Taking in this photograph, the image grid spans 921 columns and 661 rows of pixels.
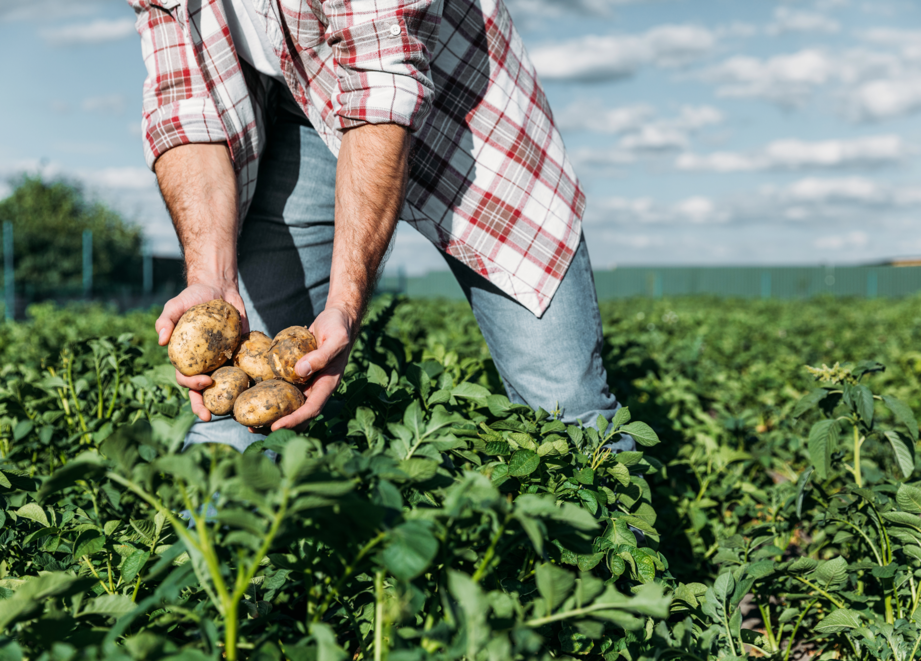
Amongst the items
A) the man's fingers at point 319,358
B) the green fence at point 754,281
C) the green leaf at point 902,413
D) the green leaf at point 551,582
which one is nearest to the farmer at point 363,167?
the man's fingers at point 319,358

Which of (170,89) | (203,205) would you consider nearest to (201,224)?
(203,205)

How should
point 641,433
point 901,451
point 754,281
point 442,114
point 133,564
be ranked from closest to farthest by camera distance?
1. point 133,564
2. point 641,433
3. point 901,451
4. point 442,114
5. point 754,281

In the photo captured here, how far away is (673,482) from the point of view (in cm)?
255

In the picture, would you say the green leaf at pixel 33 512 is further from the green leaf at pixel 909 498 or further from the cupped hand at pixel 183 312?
the green leaf at pixel 909 498

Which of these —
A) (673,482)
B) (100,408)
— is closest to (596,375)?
(673,482)

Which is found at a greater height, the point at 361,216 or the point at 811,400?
the point at 361,216

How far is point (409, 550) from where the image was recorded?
2.68ft

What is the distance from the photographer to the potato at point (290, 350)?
4.87ft

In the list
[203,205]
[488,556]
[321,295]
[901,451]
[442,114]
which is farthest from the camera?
[321,295]

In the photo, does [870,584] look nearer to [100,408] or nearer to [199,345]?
[199,345]

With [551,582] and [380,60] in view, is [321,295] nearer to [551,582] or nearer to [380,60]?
[380,60]

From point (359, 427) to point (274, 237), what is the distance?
120cm

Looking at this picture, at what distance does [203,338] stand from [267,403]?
0.80 ft

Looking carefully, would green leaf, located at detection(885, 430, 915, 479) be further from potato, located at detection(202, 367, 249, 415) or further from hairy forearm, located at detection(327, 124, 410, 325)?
potato, located at detection(202, 367, 249, 415)
